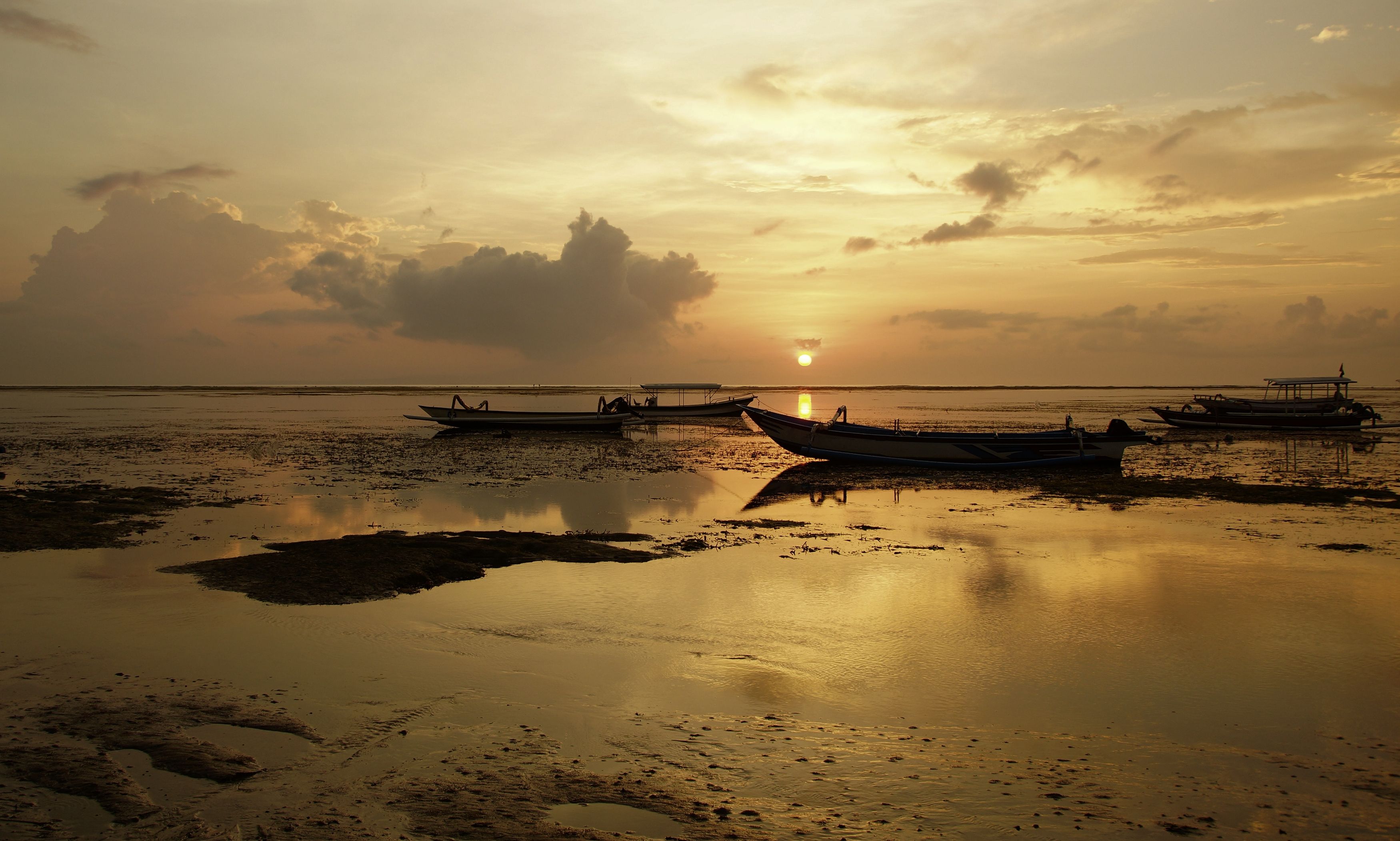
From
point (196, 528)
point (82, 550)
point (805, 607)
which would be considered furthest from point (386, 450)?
point (805, 607)

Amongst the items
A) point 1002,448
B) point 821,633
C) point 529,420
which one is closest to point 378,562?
point 821,633

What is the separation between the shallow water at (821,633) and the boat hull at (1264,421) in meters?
31.6

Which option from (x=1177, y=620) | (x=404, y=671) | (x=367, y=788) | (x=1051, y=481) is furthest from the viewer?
(x=1051, y=481)

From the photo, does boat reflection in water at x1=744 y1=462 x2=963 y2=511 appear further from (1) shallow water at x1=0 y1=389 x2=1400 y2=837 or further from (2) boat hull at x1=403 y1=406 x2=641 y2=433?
(2) boat hull at x1=403 y1=406 x2=641 y2=433

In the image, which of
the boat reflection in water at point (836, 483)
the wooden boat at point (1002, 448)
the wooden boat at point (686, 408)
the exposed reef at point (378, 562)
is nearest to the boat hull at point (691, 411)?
the wooden boat at point (686, 408)

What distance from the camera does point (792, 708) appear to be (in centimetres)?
696

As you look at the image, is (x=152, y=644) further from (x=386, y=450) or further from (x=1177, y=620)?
(x=386, y=450)

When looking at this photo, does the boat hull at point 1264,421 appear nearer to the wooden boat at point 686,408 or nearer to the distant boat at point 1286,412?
the distant boat at point 1286,412

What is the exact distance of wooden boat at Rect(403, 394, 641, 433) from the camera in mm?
46219

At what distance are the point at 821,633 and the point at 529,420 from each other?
128 ft

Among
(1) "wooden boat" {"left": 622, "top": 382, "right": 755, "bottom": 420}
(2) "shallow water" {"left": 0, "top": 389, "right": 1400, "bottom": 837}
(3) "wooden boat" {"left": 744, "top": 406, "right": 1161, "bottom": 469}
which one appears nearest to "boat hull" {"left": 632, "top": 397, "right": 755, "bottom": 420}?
(1) "wooden boat" {"left": 622, "top": 382, "right": 755, "bottom": 420}

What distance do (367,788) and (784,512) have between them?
1421cm

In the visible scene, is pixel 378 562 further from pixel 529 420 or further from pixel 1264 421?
pixel 1264 421

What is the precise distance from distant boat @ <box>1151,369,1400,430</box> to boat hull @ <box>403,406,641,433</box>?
3316 centimetres
